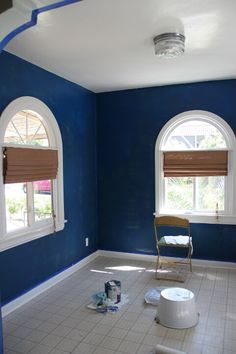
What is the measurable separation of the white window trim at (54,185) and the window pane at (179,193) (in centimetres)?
156

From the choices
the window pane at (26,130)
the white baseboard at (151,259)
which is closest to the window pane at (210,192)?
the white baseboard at (151,259)

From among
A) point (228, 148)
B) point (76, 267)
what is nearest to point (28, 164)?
point (76, 267)

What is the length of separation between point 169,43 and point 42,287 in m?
2.83

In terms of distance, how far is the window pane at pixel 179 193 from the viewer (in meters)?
4.36

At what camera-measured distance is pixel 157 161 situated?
439 cm

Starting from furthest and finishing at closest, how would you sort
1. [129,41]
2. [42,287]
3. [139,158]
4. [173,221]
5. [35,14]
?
[139,158]
[173,221]
[42,287]
[129,41]
[35,14]

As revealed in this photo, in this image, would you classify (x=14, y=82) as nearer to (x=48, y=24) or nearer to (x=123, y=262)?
(x=48, y=24)

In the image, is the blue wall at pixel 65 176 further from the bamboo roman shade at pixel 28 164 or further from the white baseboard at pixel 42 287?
the bamboo roman shade at pixel 28 164

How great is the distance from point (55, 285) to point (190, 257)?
5.74ft

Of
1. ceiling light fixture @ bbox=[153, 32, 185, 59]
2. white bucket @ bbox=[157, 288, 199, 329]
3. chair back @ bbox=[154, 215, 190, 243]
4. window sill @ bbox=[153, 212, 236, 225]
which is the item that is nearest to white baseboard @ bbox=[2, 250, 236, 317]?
window sill @ bbox=[153, 212, 236, 225]

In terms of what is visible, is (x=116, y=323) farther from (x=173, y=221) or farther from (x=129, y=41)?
(x=129, y=41)

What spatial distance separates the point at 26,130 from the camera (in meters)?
3.35

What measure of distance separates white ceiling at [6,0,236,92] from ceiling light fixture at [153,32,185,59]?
64 mm

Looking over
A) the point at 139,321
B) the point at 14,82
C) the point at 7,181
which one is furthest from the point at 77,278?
the point at 14,82
